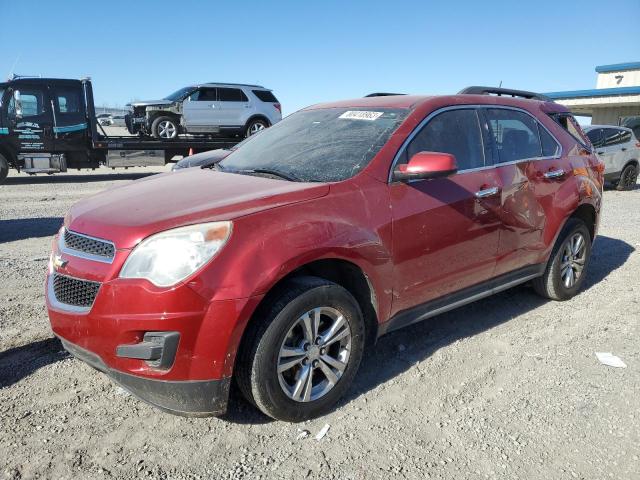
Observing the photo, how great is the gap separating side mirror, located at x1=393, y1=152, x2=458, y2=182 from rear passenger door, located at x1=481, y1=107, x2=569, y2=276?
95 centimetres

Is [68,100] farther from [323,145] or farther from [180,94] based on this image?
[323,145]

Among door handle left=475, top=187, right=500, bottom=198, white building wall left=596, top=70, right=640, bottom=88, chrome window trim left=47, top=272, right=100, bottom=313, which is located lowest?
chrome window trim left=47, top=272, right=100, bottom=313

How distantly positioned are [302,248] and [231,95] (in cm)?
1518

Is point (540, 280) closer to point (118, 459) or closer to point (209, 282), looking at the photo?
point (209, 282)

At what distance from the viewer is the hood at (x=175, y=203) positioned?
97.9 inches

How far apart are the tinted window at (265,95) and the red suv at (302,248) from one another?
13.7m

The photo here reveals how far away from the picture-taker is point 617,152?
12.6 m

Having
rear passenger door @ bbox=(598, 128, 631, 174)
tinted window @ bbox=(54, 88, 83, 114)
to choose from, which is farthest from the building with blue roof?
tinted window @ bbox=(54, 88, 83, 114)

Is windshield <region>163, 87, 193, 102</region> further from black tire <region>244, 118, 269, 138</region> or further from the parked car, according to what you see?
the parked car

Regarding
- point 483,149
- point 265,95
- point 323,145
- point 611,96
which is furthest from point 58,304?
point 611,96

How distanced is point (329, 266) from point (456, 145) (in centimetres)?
141

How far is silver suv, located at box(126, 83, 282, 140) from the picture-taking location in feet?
53.2

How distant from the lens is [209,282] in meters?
2.35

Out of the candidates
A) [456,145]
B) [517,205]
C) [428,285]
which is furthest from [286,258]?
[517,205]
